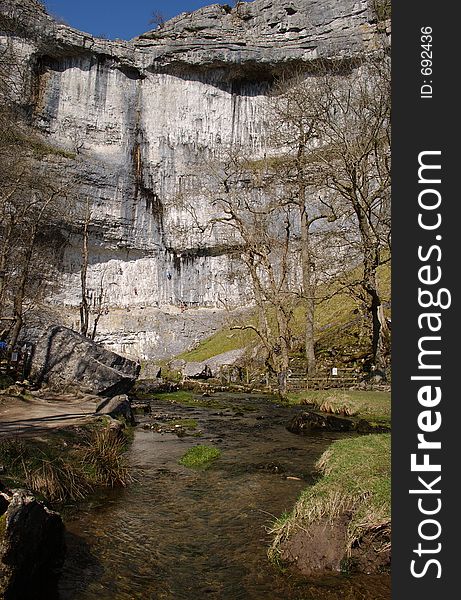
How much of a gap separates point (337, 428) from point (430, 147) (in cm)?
1073

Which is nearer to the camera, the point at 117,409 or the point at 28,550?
the point at 28,550

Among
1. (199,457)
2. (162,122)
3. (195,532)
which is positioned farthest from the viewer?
(162,122)

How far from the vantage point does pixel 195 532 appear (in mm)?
6344

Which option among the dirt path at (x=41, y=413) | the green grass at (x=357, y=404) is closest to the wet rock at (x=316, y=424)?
the green grass at (x=357, y=404)

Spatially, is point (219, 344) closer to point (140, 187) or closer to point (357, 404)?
point (140, 187)

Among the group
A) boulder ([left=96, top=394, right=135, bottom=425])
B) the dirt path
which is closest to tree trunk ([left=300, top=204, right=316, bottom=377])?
boulder ([left=96, top=394, right=135, bottom=425])

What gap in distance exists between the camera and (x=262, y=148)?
6000 cm

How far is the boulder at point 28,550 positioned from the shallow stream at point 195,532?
8.1 inches

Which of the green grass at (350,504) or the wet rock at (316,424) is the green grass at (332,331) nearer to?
the wet rock at (316,424)

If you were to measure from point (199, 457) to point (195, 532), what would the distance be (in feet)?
12.5

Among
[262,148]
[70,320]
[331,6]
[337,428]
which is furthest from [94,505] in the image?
[331,6]

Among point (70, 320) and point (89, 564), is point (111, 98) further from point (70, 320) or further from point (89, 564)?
point (89, 564)

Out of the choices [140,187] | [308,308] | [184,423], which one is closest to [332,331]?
[308,308]

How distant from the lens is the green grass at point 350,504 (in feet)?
17.4
